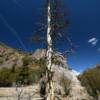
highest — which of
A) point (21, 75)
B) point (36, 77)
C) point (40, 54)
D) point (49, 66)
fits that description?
point (21, 75)

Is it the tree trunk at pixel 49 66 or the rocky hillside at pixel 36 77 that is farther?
the rocky hillside at pixel 36 77

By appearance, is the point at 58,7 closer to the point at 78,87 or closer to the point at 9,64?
the point at 78,87

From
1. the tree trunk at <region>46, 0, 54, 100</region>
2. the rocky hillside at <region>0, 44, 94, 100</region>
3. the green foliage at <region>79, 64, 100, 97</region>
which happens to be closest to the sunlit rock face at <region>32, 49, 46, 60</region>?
the rocky hillside at <region>0, 44, 94, 100</region>

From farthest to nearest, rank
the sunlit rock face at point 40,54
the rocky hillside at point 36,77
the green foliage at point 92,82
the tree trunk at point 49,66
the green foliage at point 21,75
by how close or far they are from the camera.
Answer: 1. the green foliage at point 21,75
2. the green foliage at point 92,82
3. the rocky hillside at point 36,77
4. the sunlit rock face at point 40,54
5. the tree trunk at point 49,66

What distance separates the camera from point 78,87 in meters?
60.8

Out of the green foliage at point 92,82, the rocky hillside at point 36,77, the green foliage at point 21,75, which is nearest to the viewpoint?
the rocky hillside at point 36,77

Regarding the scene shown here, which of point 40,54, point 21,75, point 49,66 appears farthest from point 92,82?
point 49,66

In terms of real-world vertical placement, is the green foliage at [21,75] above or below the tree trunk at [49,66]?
above

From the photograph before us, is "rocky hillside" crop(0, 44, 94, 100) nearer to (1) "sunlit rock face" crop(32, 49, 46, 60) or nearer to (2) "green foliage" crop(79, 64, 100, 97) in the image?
(1) "sunlit rock face" crop(32, 49, 46, 60)

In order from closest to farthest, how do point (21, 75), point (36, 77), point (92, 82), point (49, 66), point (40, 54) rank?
point (49, 66) → point (40, 54) → point (92, 82) → point (36, 77) → point (21, 75)

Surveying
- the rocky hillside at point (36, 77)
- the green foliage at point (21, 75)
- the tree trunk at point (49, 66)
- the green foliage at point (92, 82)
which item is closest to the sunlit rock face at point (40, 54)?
the rocky hillside at point (36, 77)

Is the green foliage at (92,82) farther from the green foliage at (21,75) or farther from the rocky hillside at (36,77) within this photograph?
the green foliage at (21,75)

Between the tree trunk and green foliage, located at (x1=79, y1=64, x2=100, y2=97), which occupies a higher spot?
green foliage, located at (x1=79, y1=64, x2=100, y2=97)

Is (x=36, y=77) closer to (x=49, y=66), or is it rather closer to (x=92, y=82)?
(x=92, y=82)
